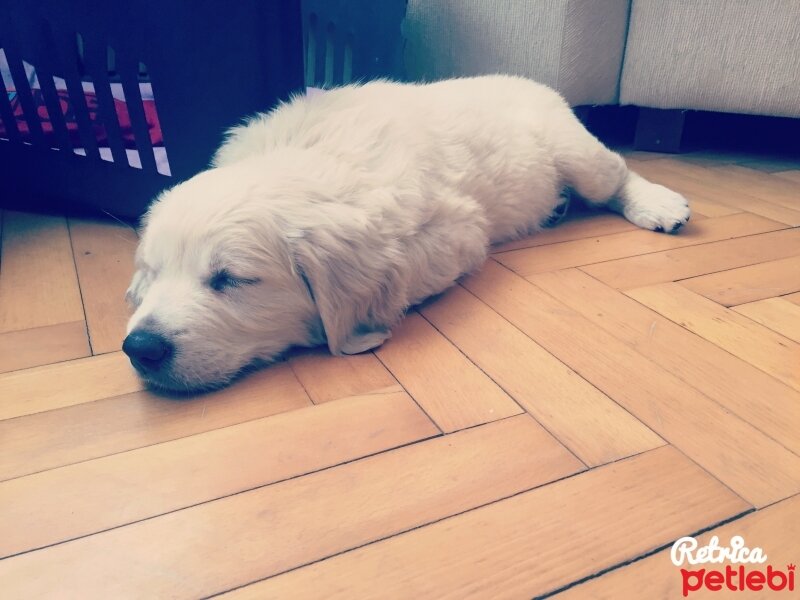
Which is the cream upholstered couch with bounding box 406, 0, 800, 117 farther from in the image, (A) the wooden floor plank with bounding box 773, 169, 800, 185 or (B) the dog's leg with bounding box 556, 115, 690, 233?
(B) the dog's leg with bounding box 556, 115, 690, 233

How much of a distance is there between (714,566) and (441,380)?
0.52 metres

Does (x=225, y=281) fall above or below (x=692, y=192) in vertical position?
above

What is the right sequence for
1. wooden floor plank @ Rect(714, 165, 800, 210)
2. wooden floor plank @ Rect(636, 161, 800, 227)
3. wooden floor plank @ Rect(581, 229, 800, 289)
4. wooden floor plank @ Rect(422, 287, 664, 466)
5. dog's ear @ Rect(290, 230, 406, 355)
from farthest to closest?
1. wooden floor plank @ Rect(714, 165, 800, 210)
2. wooden floor plank @ Rect(636, 161, 800, 227)
3. wooden floor plank @ Rect(581, 229, 800, 289)
4. dog's ear @ Rect(290, 230, 406, 355)
5. wooden floor plank @ Rect(422, 287, 664, 466)

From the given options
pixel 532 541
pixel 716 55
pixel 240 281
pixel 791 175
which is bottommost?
pixel 791 175

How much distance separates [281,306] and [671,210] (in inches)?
46.2

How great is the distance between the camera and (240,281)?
1.20 metres

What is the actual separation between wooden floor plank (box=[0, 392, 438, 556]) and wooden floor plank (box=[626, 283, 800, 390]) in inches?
24.4

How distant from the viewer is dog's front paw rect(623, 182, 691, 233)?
1.82 m

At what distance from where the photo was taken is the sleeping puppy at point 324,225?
117 cm

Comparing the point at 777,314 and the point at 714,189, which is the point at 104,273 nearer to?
the point at 777,314

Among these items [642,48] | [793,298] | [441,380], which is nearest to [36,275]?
[441,380]

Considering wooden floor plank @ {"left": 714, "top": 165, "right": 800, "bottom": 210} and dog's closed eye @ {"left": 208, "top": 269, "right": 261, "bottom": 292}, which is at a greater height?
dog's closed eye @ {"left": 208, "top": 269, "right": 261, "bottom": 292}

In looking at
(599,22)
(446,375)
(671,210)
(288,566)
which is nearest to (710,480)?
(446,375)

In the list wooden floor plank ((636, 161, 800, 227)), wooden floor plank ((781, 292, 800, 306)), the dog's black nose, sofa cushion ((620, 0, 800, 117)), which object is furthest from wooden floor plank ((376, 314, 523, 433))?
sofa cushion ((620, 0, 800, 117))
